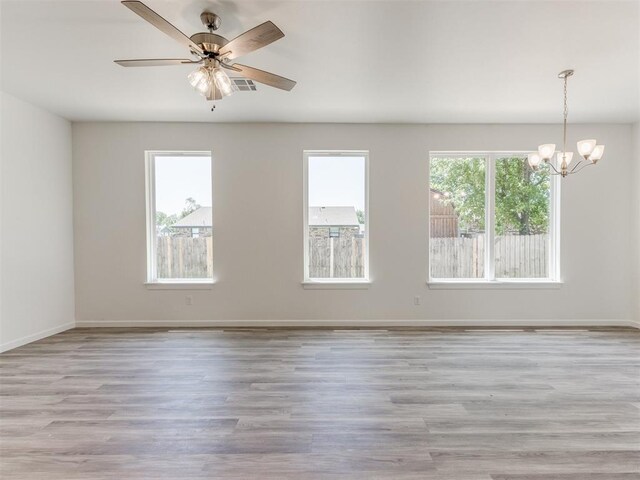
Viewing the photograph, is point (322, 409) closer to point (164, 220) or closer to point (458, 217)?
point (458, 217)

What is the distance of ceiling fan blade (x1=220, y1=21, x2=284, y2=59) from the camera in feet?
5.76

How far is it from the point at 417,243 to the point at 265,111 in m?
2.67

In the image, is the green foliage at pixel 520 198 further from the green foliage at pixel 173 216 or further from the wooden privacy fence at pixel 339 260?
the green foliage at pixel 173 216

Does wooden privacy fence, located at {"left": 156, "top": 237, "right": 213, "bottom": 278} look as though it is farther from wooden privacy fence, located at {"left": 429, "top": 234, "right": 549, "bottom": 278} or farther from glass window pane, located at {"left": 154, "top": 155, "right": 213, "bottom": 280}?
wooden privacy fence, located at {"left": 429, "top": 234, "right": 549, "bottom": 278}

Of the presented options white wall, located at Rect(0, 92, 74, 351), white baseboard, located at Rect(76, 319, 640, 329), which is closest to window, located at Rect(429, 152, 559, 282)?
white baseboard, located at Rect(76, 319, 640, 329)

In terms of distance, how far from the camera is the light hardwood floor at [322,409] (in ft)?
5.67

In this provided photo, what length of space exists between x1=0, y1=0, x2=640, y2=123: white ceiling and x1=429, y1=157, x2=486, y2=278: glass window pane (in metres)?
0.81

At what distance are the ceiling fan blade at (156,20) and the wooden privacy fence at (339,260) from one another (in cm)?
292

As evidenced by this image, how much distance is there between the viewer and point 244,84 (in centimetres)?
306

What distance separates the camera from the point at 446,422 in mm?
2100

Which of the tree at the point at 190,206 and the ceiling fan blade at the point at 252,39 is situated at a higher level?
the ceiling fan blade at the point at 252,39

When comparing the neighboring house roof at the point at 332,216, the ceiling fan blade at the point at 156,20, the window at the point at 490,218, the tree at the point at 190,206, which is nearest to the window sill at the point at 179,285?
the tree at the point at 190,206

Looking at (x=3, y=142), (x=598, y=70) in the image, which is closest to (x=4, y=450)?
(x=3, y=142)

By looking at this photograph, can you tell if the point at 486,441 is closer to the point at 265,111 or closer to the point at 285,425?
the point at 285,425
